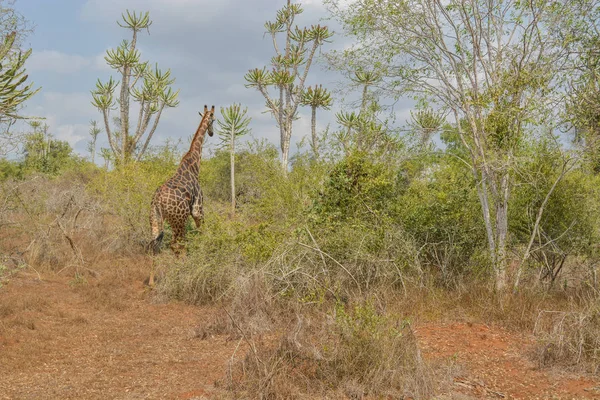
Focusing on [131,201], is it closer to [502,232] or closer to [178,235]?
[178,235]

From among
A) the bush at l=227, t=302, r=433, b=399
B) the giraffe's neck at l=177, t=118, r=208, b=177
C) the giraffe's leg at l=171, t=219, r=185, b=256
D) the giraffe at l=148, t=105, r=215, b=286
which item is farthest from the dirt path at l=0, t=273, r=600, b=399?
the giraffe's neck at l=177, t=118, r=208, b=177

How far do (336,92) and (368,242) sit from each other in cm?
306

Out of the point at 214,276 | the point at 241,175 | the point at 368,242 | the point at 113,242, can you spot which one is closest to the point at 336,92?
the point at 368,242

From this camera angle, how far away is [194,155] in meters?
12.5

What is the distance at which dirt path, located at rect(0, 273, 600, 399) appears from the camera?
222 inches

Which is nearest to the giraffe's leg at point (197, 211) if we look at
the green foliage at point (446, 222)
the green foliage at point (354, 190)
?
the green foliage at point (354, 190)

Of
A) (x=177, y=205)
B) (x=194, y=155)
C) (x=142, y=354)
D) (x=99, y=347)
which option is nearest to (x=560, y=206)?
(x=177, y=205)

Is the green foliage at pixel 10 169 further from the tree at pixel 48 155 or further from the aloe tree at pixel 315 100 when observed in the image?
the aloe tree at pixel 315 100

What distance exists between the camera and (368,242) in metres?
8.80

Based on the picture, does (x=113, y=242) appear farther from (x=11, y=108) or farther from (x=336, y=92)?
(x=336, y=92)

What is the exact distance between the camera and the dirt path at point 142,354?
564cm

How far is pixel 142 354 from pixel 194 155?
6.35m

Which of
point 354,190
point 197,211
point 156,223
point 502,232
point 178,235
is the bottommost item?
point 178,235

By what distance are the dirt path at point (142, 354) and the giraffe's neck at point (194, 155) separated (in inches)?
139
